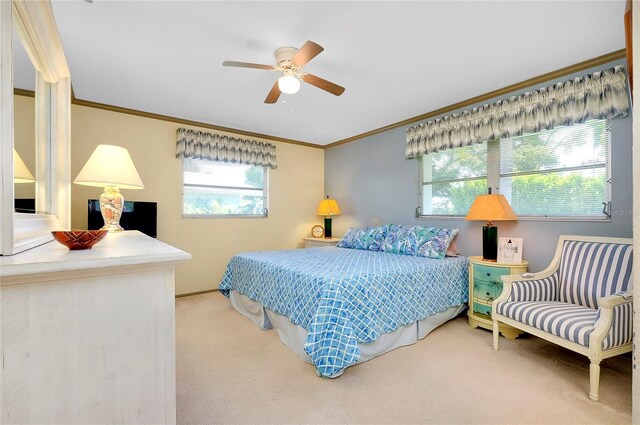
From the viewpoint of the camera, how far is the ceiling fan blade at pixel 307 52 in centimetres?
186

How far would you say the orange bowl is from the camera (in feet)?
3.01

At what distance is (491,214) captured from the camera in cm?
273

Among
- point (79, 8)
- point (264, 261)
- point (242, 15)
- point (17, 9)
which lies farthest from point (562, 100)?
point (79, 8)

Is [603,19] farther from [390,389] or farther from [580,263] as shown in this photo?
[390,389]

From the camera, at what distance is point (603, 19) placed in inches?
75.9

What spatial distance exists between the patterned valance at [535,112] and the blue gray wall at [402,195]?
19 cm

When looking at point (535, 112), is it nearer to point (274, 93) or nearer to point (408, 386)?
point (274, 93)

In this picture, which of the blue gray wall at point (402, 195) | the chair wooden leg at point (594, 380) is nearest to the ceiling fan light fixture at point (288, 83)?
the blue gray wall at point (402, 195)

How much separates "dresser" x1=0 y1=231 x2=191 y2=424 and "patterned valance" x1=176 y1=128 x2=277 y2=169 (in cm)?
334

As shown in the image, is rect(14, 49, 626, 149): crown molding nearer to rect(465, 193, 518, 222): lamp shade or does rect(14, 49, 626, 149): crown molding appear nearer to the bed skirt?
rect(465, 193, 518, 222): lamp shade

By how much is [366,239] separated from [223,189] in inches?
91.4

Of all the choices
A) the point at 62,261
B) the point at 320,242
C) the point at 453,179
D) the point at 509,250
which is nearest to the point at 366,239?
the point at 320,242

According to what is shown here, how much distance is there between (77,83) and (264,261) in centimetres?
262

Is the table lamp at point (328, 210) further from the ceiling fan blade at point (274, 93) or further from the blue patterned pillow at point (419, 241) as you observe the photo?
the ceiling fan blade at point (274, 93)
